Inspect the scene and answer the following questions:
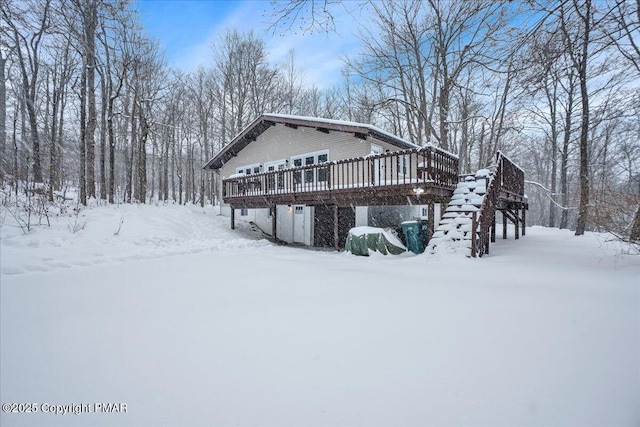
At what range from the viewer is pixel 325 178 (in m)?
12.8

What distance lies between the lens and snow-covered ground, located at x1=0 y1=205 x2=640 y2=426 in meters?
1.71

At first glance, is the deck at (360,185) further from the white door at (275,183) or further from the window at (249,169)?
the window at (249,169)

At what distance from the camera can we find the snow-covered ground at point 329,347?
171 centimetres

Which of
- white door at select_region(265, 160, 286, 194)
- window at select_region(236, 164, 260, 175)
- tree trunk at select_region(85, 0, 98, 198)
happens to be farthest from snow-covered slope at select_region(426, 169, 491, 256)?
tree trunk at select_region(85, 0, 98, 198)

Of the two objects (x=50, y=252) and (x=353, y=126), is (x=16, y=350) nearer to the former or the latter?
(x=50, y=252)

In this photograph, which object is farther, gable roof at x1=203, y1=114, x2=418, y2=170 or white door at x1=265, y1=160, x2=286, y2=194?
white door at x1=265, y1=160, x2=286, y2=194

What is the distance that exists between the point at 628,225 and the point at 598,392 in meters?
5.37

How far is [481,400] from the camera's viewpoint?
1.74 metres

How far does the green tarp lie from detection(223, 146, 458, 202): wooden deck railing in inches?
66.5

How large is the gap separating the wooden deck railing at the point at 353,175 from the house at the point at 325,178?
0.03 metres

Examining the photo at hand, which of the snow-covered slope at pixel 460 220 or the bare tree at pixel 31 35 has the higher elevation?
the bare tree at pixel 31 35

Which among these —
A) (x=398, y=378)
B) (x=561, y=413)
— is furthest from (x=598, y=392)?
(x=398, y=378)

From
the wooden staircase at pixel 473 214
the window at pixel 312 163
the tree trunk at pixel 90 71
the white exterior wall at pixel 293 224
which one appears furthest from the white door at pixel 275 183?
the tree trunk at pixel 90 71

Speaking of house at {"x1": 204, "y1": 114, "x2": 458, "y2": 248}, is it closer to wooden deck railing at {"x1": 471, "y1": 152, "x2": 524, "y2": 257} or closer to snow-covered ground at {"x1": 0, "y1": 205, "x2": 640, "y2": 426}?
wooden deck railing at {"x1": 471, "y1": 152, "x2": 524, "y2": 257}
